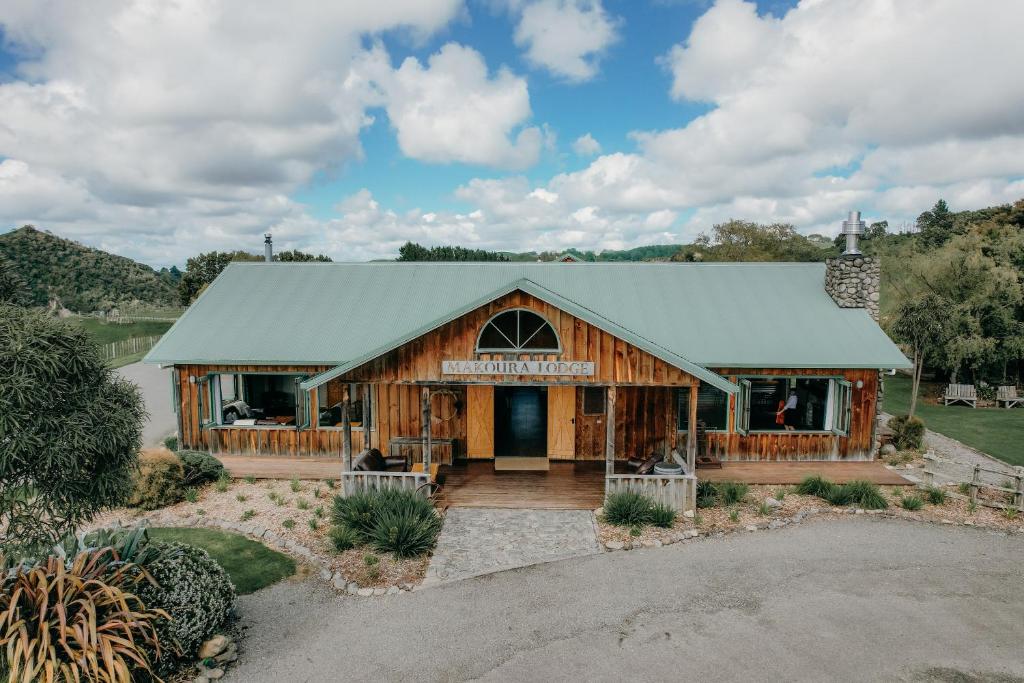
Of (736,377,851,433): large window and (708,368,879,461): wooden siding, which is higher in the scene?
(736,377,851,433): large window

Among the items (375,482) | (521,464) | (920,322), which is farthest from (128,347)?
(920,322)

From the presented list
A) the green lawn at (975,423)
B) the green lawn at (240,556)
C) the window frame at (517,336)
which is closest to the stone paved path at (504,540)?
the green lawn at (240,556)

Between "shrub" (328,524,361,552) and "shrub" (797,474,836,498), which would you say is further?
"shrub" (797,474,836,498)

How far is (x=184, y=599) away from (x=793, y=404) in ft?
45.4

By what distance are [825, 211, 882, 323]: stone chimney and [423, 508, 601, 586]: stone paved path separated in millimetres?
9845

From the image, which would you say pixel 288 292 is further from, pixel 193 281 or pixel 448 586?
pixel 193 281

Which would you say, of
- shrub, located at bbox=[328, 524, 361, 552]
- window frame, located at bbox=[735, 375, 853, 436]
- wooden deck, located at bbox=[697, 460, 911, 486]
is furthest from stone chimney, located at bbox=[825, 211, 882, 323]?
shrub, located at bbox=[328, 524, 361, 552]

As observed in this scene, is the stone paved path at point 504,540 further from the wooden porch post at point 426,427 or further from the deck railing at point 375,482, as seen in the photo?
the wooden porch post at point 426,427

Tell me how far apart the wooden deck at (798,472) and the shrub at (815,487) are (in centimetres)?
60

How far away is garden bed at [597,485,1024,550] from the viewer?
10.9 meters

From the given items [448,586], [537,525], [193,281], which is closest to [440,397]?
[537,525]

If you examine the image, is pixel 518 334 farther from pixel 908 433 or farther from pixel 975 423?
pixel 975 423

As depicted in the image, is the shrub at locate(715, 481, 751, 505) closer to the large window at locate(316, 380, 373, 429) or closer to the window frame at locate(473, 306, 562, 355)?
the window frame at locate(473, 306, 562, 355)

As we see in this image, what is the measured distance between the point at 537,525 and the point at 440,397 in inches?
179
